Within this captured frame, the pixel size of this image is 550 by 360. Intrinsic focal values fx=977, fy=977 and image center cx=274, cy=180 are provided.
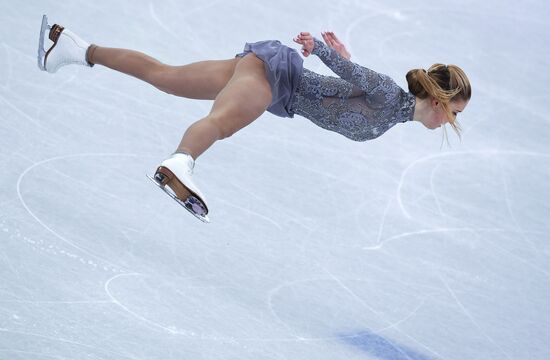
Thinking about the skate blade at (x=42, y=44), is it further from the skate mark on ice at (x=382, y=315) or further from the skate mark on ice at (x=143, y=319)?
the skate mark on ice at (x=382, y=315)

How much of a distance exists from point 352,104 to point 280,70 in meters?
0.34

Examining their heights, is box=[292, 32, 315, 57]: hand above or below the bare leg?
above

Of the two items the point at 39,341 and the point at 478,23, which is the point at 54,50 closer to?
the point at 39,341

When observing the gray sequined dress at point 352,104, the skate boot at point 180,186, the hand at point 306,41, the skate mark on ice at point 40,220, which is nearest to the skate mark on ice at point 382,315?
the gray sequined dress at point 352,104

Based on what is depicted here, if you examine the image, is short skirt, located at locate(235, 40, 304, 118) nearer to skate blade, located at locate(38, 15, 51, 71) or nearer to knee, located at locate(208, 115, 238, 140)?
knee, located at locate(208, 115, 238, 140)

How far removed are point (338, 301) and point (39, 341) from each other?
4.91 feet

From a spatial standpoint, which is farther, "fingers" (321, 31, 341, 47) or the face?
"fingers" (321, 31, 341, 47)

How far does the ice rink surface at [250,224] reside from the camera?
4230mm

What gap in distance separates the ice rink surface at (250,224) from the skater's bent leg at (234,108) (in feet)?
2.93

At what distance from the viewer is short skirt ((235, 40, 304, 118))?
13.6ft

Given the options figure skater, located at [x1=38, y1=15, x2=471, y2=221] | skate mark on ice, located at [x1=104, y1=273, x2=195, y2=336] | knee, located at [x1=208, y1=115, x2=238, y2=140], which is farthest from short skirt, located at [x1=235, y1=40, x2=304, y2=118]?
skate mark on ice, located at [x1=104, y1=273, x2=195, y2=336]

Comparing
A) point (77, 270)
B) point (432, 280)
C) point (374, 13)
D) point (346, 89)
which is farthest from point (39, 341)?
point (374, 13)

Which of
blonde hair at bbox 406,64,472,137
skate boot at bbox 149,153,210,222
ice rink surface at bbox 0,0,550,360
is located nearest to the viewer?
skate boot at bbox 149,153,210,222

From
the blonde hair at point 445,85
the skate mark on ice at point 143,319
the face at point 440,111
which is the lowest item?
the skate mark on ice at point 143,319
